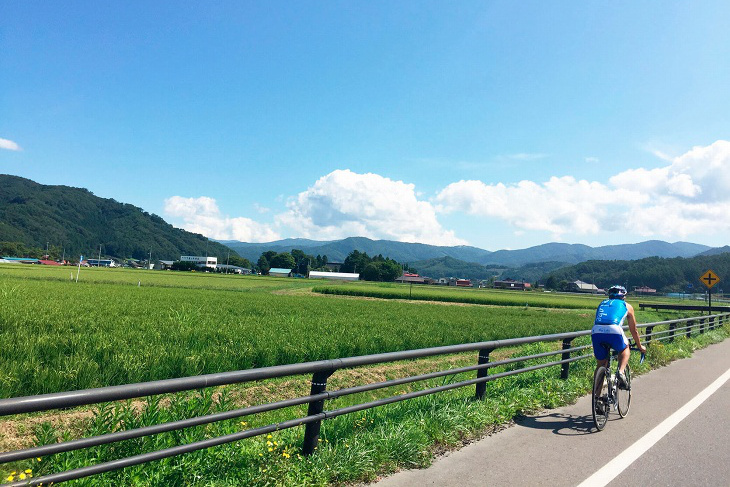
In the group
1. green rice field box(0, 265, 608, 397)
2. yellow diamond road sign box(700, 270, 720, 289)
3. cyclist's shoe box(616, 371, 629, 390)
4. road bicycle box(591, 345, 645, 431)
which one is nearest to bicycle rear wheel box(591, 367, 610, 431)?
road bicycle box(591, 345, 645, 431)

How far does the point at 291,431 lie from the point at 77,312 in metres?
14.8

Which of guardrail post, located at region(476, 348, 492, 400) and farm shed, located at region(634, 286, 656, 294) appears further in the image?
farm shed, located at region(634, 286, 656, 294)

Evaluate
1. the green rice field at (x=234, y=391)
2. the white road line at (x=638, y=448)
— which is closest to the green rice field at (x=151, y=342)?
the green rice field at (x=234, y=391)

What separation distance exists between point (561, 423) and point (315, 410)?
13.5 feet

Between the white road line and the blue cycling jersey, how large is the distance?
1.43m

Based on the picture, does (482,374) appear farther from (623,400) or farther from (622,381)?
(623,400)

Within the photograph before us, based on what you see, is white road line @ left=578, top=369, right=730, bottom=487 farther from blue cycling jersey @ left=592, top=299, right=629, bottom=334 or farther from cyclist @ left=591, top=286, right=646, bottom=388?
blue cycling jersey @ left=592, top=299, right=629, bottom=334

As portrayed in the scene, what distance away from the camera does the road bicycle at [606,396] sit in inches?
263

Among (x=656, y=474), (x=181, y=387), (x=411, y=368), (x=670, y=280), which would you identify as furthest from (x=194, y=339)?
(x=670, y=280)

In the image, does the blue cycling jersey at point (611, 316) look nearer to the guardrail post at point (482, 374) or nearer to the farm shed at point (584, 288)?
the guardrail post at point (482, 374)

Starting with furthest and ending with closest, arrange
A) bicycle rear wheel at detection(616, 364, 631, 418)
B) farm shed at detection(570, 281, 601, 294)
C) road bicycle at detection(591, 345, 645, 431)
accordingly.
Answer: farm shed at detection(570, 281, 601, 294) < bicycle rear wheel at detection(616, 364, 631, 418) < road bicycle at detection(591, 345, 645, 431)

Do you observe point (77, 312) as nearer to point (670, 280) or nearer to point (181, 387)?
point (181, 387)

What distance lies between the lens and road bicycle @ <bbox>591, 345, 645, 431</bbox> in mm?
6668

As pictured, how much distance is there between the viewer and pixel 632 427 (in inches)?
269
